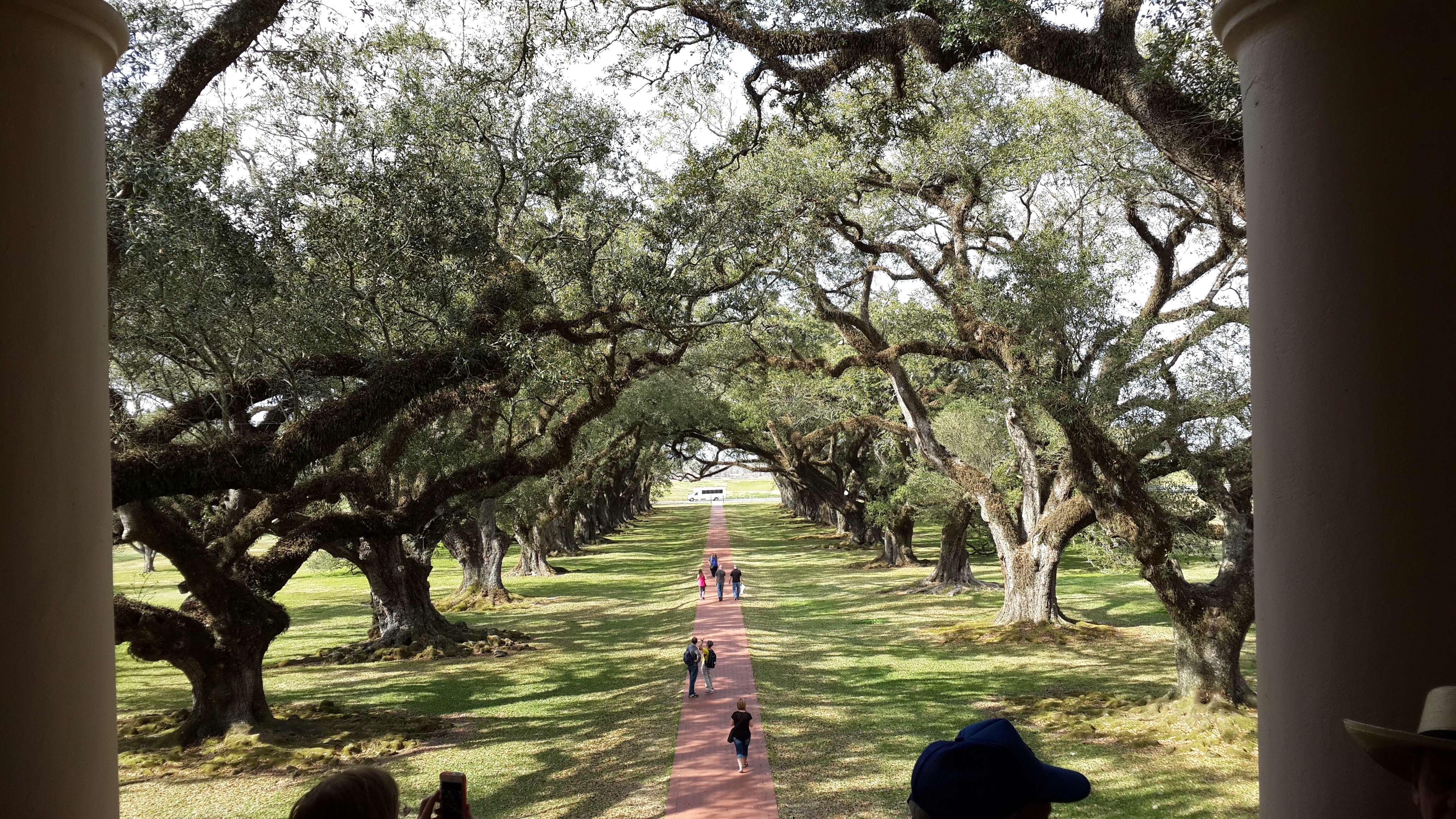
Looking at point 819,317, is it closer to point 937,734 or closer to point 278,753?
point 937,734

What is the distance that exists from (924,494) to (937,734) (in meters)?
13.9

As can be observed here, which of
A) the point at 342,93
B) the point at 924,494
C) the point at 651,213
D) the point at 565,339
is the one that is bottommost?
the point at 924,494

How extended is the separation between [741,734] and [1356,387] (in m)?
9.36

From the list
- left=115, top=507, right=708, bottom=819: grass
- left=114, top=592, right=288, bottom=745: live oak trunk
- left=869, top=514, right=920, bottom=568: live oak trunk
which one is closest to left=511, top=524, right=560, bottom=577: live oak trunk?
left=115, top=507, right=708, bottom=819: grass

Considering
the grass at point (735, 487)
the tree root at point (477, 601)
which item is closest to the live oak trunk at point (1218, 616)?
the tree root at point (477, 601)

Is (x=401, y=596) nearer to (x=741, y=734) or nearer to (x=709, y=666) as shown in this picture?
(x=709, y=666)

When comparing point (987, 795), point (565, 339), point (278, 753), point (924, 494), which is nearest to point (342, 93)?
point (565, 339)

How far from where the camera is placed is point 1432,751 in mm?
2088

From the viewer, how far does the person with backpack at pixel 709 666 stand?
50.5ft

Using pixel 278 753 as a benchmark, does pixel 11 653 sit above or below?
above

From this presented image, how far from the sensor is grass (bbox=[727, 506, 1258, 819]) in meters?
10.4

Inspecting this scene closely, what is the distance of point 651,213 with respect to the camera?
14242mm

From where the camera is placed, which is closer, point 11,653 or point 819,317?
point 11,653

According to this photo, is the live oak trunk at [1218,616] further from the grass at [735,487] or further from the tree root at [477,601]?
the grass at [735,487]
